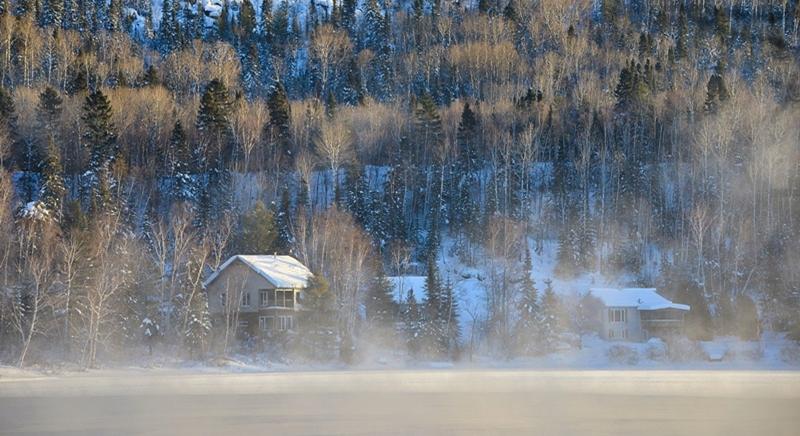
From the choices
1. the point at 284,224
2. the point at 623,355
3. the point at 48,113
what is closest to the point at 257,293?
the point at 284,224

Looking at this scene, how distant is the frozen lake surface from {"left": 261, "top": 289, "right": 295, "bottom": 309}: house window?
1131cm

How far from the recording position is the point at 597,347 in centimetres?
4622

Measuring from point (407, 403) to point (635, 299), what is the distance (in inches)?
1158

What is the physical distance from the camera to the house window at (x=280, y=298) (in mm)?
46241

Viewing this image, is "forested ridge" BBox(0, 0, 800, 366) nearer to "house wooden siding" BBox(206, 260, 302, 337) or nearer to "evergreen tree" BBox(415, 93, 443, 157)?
"evergreen tree" BBox(415, 93, 443, 157)

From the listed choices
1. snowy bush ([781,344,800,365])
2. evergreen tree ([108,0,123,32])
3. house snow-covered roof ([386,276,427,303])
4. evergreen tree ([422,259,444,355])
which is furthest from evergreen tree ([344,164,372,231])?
evergreen tree ([108,0,123,32])

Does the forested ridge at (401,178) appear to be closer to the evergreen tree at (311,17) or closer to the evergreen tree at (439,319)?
the evergreen tree at (439,319)

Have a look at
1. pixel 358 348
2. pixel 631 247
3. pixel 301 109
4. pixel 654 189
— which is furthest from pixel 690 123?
pixel 358 348

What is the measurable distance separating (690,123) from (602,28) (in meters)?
39.5

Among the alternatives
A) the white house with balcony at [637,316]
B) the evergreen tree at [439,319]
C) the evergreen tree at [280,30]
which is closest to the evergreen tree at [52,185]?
the evergreen tree at [439,319]

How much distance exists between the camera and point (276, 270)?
4691cm

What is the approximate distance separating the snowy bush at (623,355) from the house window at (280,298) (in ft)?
61.1

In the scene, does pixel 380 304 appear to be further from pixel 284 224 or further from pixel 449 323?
pixel 284 224

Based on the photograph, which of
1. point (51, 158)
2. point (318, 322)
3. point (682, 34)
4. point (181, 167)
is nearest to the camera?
point (318, 322)
